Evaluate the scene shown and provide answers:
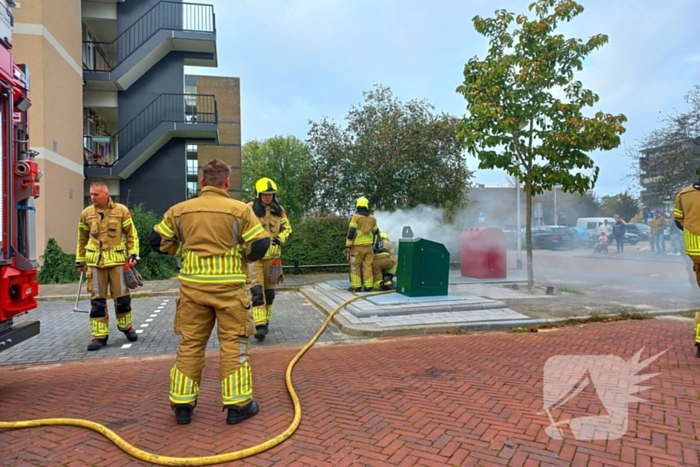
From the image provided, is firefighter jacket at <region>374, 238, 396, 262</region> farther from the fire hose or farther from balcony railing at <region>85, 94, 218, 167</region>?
balcony railing at <region>85, 94, 218, 167</region>

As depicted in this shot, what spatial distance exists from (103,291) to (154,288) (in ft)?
18.4

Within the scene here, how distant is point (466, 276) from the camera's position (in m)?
12.3

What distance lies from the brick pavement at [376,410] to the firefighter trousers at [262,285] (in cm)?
68

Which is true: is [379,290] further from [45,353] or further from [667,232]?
[667,232]

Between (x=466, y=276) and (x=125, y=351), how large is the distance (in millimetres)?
8640

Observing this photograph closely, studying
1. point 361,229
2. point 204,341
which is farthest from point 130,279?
point 361,229

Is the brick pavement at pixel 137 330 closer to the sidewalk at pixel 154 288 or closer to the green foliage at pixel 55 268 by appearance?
the sidewalk at pixel 154 288

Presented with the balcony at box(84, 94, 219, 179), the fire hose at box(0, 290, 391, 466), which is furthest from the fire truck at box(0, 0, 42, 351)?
the balcony at box(84, 94, 219, 179)

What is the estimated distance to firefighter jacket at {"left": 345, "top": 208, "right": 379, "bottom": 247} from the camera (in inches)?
354

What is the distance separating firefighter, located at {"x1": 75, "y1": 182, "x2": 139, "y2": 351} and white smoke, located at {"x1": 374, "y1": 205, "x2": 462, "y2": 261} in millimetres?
8173

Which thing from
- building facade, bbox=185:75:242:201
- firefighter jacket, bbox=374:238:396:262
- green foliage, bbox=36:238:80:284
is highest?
building facade, bbox=185:75:242:201

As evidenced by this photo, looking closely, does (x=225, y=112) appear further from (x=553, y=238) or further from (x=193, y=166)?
(x=553, y=238)

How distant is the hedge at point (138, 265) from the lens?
12.1 metres

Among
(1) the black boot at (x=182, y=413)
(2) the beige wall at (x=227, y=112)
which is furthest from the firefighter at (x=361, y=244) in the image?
(2) the beige wall at (x=227, y=112)
